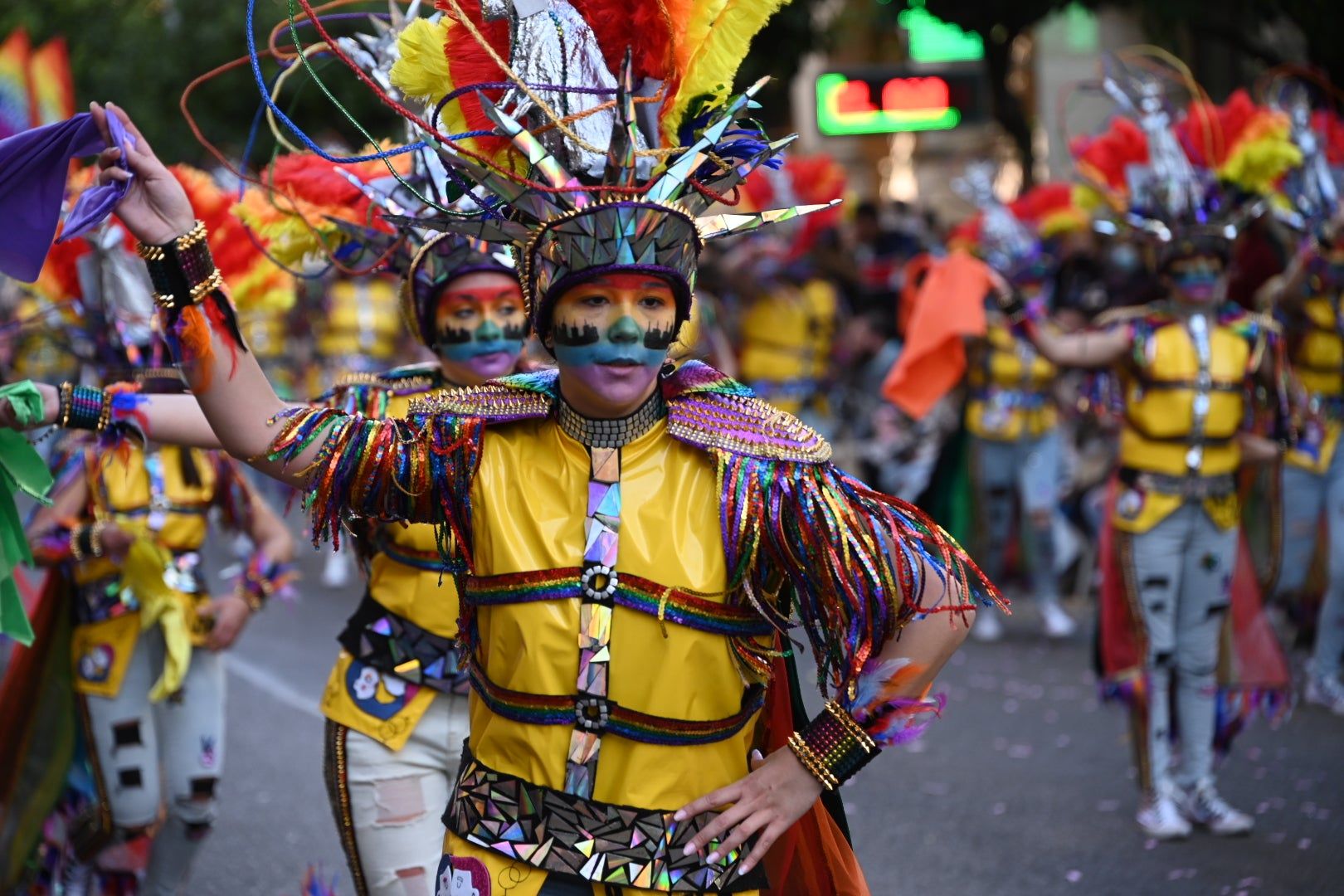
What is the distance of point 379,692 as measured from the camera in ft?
13.5

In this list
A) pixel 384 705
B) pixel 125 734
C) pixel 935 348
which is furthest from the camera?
pixel 935 348

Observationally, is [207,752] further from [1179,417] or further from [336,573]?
[336,573]

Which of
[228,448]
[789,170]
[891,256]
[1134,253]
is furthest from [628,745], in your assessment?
[891,256]

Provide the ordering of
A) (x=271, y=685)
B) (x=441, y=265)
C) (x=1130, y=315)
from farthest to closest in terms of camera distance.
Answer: (x=271, y=685), (x=1130, y=315), (x=441, y=265)

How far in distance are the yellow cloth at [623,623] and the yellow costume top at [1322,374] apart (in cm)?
588

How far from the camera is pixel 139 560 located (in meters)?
5.10

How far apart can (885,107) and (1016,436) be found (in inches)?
326

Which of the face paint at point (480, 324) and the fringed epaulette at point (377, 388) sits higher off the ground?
the face paint at point (480, 324)

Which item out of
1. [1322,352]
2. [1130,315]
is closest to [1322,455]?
[1322,352]

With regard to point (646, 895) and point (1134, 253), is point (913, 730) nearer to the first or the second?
point (646, 895)

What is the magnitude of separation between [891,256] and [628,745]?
12.0 m

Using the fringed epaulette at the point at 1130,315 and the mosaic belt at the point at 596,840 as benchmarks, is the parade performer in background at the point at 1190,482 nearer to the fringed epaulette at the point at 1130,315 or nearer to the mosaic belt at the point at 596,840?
the fringed epaulette at the point at 1130,315

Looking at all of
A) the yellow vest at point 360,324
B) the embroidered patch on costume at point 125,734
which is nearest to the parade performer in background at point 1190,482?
the embroidered patch on costume at point 125,734

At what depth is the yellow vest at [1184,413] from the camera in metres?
6.36
